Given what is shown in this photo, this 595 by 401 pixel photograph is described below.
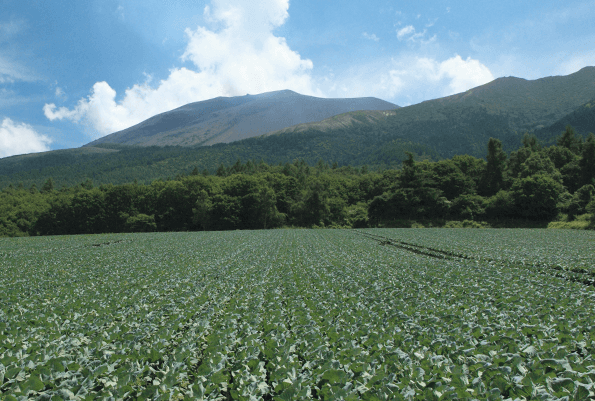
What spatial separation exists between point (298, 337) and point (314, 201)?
75326mm

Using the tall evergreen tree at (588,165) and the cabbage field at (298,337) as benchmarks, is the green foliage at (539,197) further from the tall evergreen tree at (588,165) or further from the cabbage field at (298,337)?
the cabbage field at (298,337)

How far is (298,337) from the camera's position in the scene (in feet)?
21.9

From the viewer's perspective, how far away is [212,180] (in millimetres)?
94875

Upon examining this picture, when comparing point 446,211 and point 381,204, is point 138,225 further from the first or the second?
point 446,211

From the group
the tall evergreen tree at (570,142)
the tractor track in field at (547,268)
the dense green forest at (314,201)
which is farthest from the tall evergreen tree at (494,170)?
the tractor track in field at (547,268)

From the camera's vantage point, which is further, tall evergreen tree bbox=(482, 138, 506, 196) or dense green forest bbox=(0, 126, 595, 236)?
tall evergreen tree bbox=(482, 138, 506, 196)

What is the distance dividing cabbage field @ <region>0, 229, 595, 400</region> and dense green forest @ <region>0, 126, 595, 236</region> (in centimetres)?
5978

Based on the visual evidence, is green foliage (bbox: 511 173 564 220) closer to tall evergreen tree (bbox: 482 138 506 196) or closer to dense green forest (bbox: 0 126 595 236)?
dense green forest (bbox: 0 126 595 236)

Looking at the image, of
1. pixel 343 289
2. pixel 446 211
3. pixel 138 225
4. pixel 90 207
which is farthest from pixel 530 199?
pixel 90 207

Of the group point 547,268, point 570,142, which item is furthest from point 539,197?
point 547,268

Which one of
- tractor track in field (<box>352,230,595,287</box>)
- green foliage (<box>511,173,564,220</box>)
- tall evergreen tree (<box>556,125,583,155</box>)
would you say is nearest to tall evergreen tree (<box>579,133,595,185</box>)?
green foliage (<box>511,173,564,220</box>)

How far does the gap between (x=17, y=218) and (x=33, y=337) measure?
320ft

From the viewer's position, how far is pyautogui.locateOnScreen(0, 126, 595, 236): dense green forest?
2795 inches

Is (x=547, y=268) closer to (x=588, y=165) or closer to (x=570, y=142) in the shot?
(x=588, y=165)
